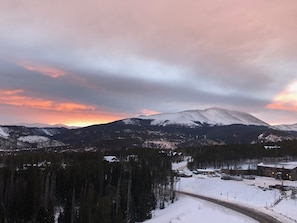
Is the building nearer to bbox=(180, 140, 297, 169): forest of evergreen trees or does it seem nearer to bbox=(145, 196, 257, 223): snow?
bbox=(180, 140, 297, 169): forest of evergreen trees

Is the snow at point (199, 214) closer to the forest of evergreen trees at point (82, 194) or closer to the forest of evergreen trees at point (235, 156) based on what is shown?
the forest of evergreen trees at point (82, 194)

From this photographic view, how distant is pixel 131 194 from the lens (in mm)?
100062

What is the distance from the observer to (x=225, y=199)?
104438 millimetres

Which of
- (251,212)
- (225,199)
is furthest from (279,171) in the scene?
(251,212)

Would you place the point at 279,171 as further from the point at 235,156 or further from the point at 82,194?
the point at 82,194

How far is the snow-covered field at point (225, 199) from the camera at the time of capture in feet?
253

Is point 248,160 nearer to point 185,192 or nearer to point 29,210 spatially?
point 185,192

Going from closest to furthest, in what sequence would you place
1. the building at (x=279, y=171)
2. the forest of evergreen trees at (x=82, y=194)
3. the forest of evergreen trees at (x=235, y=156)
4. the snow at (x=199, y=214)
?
the snow at (x=199, y=214) < the forest of evergreen trees at (x=82, y=194) < the building at (x=279, y=171) < the forest of evergreen trees at (x=235, y=156)

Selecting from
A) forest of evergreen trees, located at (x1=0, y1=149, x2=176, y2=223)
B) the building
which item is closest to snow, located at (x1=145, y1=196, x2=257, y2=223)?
forest of evergreen trees, located at (x1=0, y1=149, x2=176, y2=223)

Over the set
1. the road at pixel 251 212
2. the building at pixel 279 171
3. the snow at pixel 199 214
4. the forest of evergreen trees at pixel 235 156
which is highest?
the forest of evergreen trees at pixel 235 156

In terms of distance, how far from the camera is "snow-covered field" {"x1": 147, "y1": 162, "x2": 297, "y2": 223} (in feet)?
253

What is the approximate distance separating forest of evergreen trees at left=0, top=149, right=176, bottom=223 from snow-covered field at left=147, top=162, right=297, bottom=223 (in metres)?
6.88

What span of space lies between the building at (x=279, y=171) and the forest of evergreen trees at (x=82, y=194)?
4852cm

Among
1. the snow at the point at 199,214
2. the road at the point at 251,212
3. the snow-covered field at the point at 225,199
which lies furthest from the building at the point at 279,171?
the snow at the point at 199,214
